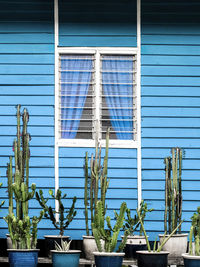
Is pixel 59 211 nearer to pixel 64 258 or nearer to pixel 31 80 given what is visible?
pixel 64 258

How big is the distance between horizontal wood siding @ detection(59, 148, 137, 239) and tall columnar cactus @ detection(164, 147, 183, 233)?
0.64 m

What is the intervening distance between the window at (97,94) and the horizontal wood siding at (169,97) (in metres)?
0.28

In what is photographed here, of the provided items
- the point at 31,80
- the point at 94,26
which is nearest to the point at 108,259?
the point at 31,80

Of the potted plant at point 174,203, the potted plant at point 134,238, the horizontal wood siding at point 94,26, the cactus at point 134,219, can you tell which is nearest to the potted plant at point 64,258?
the potted plant at point 134,238

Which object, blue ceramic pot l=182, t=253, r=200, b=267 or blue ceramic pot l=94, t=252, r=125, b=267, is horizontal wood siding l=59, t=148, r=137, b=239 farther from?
blue ceramic pot l=182, t=253, r=200, b=267

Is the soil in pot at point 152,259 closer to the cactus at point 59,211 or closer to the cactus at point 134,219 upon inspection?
the cactus at point 134,219

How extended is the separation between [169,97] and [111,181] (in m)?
1.53

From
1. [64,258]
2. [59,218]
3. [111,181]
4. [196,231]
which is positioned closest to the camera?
[64,258]

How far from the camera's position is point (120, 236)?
9859 millimetres

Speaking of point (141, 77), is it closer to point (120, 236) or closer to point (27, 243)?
point (120, 236)

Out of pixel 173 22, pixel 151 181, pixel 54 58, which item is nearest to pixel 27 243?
pixel 151 181

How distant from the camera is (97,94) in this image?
10.3 meters

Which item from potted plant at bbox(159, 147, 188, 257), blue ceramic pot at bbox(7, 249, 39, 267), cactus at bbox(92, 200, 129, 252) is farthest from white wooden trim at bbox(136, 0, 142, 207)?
blue ceramic pot at bbox(7, 249, 39, 267)

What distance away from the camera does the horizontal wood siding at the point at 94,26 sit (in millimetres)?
10289
